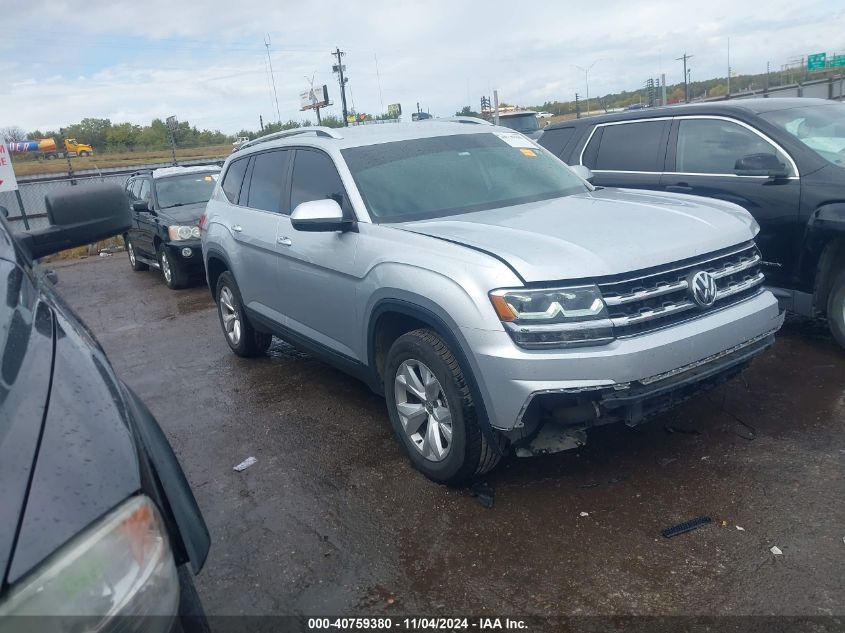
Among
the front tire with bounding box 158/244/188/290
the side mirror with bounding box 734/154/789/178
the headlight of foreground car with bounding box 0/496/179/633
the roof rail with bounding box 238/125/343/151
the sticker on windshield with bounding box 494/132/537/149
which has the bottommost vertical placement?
the front tire with bounding box 158/244/188/290

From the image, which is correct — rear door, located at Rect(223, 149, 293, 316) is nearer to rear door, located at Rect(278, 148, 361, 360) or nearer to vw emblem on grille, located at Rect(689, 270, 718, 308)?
rear door, located at Rect(278, 148, 361, 360)

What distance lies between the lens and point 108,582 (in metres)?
1.34

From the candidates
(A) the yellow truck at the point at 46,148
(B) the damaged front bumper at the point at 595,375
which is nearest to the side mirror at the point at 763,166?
(B) the damaged front bumper at the point at 595,375

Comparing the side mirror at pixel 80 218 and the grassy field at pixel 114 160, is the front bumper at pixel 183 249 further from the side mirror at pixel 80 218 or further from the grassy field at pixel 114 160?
the grassy field at pixel 114 160

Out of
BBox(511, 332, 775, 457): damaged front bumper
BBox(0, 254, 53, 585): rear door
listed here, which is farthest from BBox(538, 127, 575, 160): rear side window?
BBox(0, 254, 53, 585): rear door

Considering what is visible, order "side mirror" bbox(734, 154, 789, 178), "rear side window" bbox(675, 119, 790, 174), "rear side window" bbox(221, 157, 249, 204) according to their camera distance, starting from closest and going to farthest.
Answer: "side mirror" bbox(734, 154, 789, 178) → "rear side window" bbox(675, 119, 790, 174) → "rear side window" bbox(221, 157, 249, 204)

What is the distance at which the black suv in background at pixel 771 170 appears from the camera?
5148mm

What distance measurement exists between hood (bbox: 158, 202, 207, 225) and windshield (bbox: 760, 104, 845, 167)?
26.6 feet

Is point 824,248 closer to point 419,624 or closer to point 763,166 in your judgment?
point 763,166

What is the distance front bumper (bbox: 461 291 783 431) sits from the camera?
10.5ft

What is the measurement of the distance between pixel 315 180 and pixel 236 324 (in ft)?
7.23

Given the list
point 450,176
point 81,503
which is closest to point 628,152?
point 450,176

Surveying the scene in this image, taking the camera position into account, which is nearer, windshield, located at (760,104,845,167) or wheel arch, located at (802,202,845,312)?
wheel arch, located at (802,202,845,312)

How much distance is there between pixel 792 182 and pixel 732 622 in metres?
3.70
